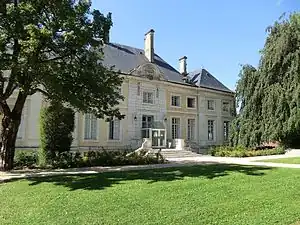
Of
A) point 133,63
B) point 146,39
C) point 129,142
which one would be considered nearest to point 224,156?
point 129,142

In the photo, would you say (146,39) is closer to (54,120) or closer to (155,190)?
(54,120)

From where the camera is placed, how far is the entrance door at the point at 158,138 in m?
25.0

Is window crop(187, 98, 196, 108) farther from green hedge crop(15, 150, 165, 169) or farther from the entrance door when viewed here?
green hedge crop(15, 150, 165, 169)

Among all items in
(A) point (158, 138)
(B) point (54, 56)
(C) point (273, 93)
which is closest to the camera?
(B) point (54, 56)

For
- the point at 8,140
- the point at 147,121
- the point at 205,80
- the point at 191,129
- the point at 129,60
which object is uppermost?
the point at 129,60

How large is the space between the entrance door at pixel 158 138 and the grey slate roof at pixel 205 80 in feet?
21.4

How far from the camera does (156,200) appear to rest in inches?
280

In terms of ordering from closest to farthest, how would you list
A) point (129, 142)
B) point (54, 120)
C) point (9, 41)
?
1. point (9, 41)
2. point (54, 120)
3. point (129, 142)

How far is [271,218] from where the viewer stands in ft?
18.8

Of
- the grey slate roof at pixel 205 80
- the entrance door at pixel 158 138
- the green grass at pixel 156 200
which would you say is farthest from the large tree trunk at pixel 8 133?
the grey slate roof at pixel 205 80

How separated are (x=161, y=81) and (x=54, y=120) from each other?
12.5m

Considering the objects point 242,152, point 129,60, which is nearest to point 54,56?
point 242,152

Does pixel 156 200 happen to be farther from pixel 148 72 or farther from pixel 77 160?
pixel 148 72

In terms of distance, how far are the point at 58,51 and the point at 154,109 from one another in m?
14.5
